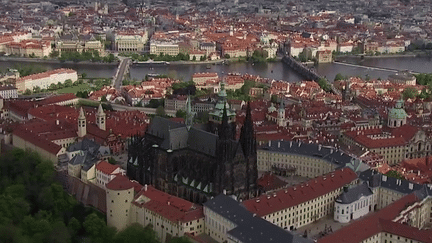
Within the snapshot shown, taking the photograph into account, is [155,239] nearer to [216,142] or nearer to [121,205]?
[121,205]

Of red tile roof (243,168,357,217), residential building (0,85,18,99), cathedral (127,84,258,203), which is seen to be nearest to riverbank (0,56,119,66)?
residential building (0,85,18,99)

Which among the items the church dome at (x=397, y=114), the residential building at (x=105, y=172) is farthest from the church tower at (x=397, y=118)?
the residential building at (x=105, y=172)

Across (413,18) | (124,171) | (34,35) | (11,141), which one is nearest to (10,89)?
(11,141)

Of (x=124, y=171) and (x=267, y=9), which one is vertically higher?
(x=267, y=9)

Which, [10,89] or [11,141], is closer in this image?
[11,141]

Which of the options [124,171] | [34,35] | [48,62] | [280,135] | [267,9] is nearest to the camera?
[124,171]

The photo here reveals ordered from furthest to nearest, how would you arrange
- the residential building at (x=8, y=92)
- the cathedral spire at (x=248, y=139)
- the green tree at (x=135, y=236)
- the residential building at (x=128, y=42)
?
1. the residential building at (x=128, y=42)
2. the residential building at (x=8, y=92)
3. the cathedral spire at (x=248, y=139)
4. the green tree at (x=135, y=236)

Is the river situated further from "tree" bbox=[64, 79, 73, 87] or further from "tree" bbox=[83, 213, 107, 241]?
"tree" bbox=[83, 213, 107, 241]

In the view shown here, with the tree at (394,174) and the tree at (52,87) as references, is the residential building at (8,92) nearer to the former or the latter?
the tree at (52,87)
